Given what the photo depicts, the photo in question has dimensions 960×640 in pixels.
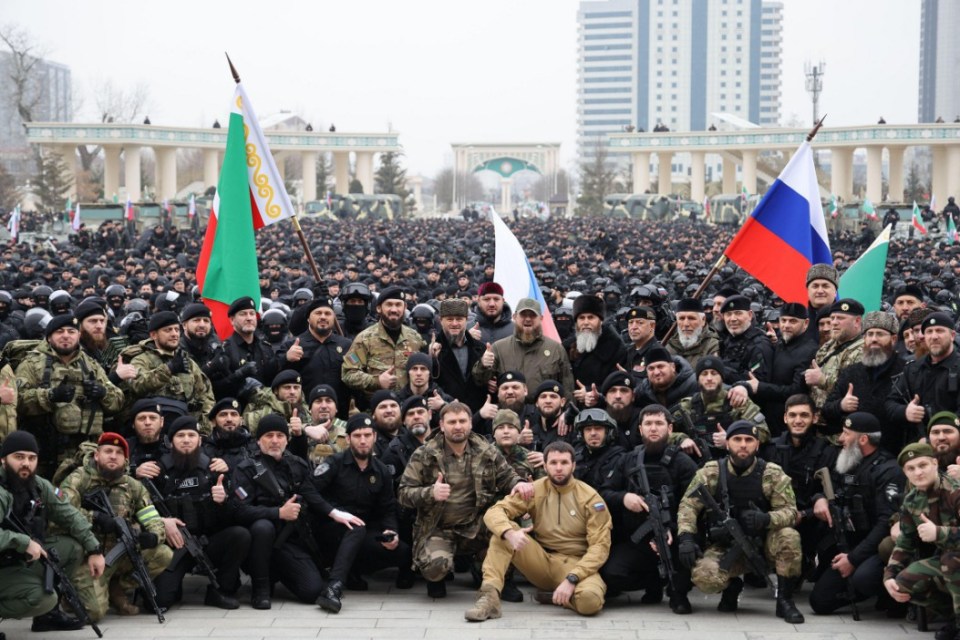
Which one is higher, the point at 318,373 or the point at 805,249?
the point at 805,249

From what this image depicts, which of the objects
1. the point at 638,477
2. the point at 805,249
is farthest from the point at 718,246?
the point at 638,477

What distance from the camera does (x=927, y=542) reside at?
24.3 ft

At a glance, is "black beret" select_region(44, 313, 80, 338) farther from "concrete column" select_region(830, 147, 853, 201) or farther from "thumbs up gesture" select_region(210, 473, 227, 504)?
"concrete column" select_region(830, 147, 853, 201)

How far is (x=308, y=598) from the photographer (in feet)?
26.9

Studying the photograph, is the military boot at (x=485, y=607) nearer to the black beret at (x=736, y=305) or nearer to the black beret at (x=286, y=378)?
the black beret at (x=286, y=378)

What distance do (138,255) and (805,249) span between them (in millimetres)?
20200

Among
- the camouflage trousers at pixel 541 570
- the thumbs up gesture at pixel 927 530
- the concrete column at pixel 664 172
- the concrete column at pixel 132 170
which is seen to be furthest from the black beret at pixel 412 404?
the concrete column at pixel 664 172

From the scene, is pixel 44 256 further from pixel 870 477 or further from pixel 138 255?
pixel 870 477

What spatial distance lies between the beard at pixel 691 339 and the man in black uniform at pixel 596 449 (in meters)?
1.80

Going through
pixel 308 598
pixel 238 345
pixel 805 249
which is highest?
pixel 805 249

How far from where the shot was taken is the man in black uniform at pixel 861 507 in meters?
7.79

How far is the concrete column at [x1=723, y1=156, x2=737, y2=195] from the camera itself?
251 ft

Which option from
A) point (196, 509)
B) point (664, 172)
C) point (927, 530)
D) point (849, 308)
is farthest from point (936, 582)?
point (664, 172)

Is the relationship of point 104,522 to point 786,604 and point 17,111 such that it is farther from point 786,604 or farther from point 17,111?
point 17,111
